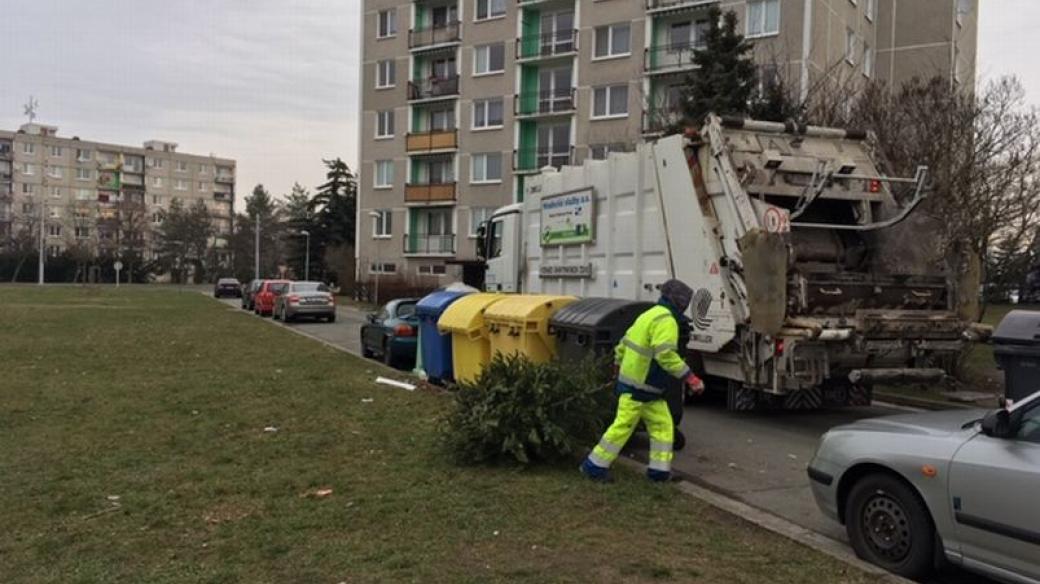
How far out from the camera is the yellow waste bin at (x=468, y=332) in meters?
10.6

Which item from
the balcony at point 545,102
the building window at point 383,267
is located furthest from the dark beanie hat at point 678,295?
the building window at point 383,267

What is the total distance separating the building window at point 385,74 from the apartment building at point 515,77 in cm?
7

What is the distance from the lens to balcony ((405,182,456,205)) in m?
46.9

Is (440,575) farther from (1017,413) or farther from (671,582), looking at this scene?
(1017,413)

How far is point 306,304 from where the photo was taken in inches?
1180

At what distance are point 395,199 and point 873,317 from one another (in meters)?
43.1

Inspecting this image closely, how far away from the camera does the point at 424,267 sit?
4850 cm

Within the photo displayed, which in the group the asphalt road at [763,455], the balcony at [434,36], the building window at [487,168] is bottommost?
the asphalt road at [763,455]

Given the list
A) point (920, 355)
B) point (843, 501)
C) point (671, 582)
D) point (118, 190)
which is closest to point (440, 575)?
point (671, 582)

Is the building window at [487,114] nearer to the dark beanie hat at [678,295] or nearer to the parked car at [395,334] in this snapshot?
the parked car at [395,334]

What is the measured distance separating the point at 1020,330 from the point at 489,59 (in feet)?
135

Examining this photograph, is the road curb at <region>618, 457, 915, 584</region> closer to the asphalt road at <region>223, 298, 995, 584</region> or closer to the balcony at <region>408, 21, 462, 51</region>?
the asphalt road at <region>223, 298, 995, 584</region>

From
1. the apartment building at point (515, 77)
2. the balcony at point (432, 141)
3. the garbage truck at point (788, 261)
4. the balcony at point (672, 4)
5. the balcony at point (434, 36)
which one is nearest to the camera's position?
the garbage truck at point (788, 261)

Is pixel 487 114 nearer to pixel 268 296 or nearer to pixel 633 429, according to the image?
pixel 268 296
